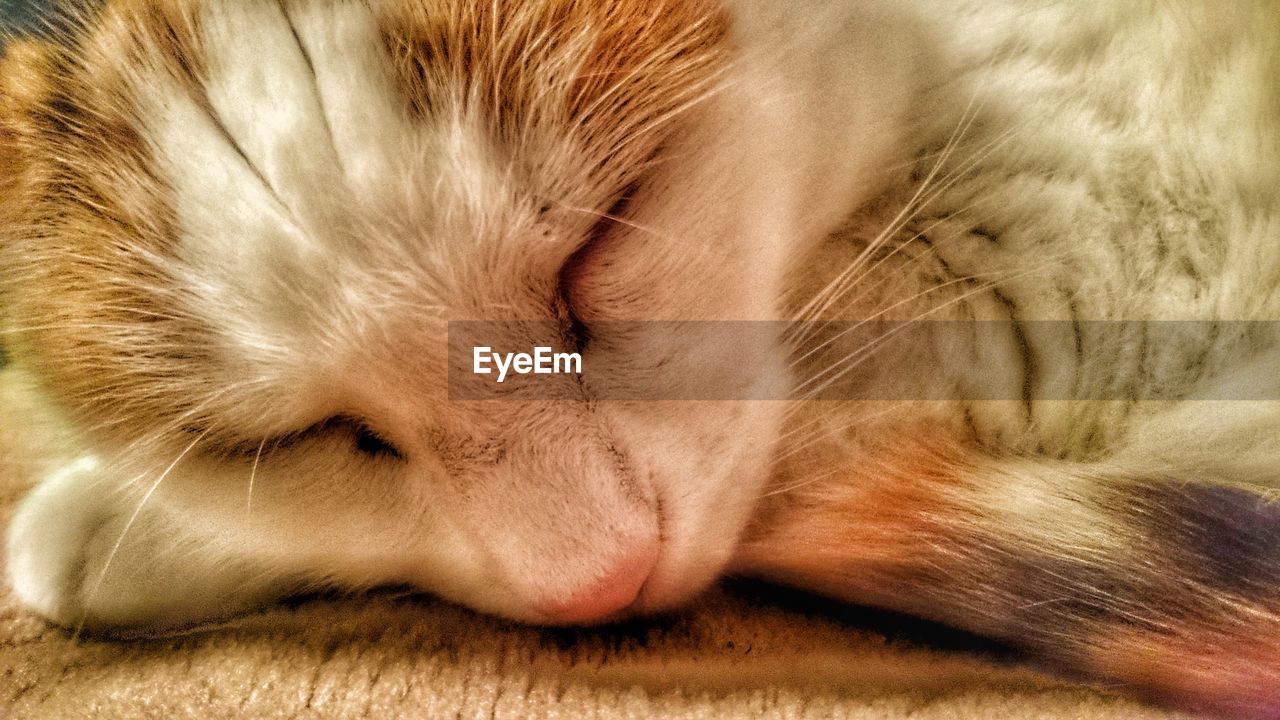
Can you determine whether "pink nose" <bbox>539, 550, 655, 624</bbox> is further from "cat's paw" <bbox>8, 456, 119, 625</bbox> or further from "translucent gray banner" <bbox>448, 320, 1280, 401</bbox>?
"cat's paw" <bbox>8, 456, 119, 625</bbox>

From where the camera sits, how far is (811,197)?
56 cm

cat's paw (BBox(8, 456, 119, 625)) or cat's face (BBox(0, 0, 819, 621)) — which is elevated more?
cat's face (BBox(0, 0, 819, 621))

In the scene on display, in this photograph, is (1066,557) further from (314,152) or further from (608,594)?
(314,152)

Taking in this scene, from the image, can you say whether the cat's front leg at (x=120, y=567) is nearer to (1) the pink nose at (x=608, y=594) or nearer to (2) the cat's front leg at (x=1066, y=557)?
(1) the pink nose at (x=608, y=594)

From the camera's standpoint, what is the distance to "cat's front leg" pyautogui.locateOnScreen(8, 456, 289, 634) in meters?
0.58

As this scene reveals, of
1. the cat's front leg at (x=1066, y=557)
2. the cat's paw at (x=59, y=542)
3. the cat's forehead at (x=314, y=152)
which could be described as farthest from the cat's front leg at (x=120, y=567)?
the cat's front leg at (x=1066, y=557)

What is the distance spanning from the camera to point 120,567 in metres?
0.59

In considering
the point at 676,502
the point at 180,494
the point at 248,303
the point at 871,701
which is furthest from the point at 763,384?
the point at 180,494

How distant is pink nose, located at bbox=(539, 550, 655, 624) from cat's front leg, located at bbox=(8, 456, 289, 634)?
0.24 m

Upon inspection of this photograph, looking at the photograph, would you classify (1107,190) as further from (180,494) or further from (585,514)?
(180,494)

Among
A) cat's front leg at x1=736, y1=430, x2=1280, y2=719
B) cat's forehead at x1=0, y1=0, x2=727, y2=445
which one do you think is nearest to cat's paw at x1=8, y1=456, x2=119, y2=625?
cat's forehead at x1=0, y1=0, x2=727, y2=445

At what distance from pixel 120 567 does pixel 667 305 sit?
0.45 meters

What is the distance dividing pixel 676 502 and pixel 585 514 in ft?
0.19

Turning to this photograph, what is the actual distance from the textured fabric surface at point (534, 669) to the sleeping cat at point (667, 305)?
25mm
